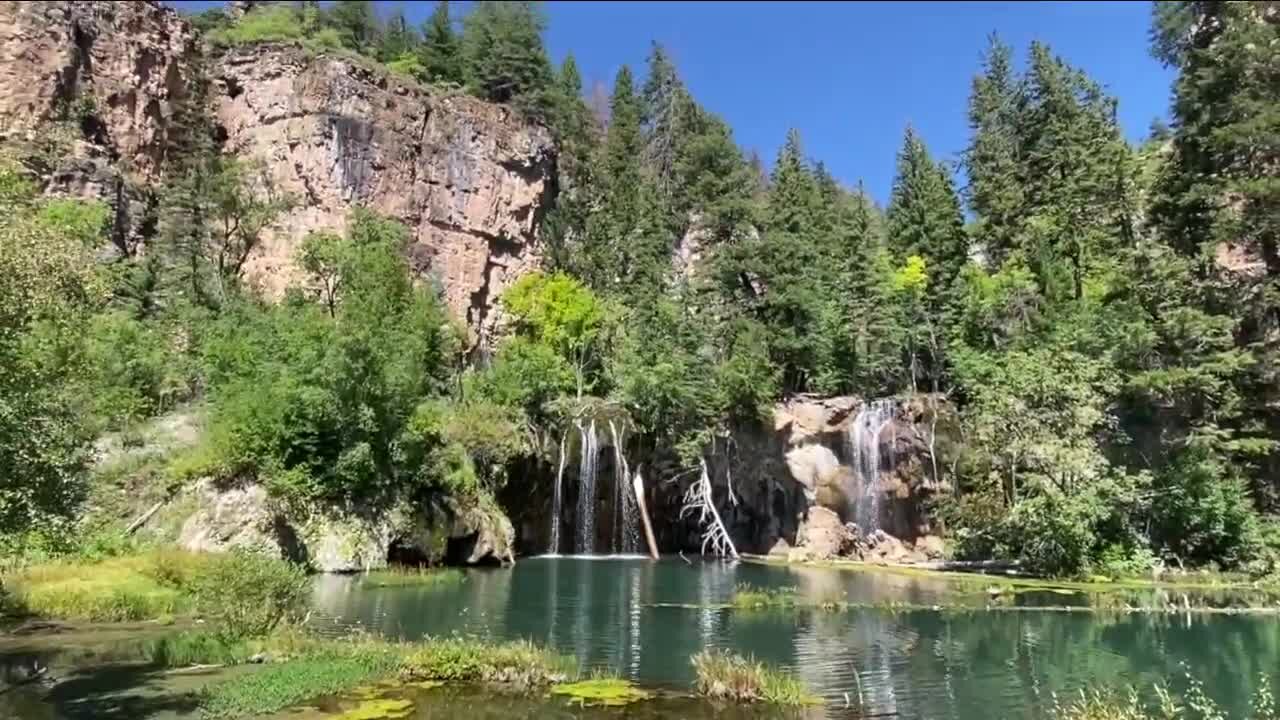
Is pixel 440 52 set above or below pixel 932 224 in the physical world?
above

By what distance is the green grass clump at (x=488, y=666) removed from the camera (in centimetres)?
1550

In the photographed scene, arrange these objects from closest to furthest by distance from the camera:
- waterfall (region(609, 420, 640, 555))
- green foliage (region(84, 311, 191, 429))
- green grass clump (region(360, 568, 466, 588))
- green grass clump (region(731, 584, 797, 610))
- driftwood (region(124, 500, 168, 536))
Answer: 1. green grass clump (region(731, 584, 797, 610))
2. green grass clump (region(360, 568, 466, 588))
3. driftwood (region(124, 500, 168, 536))
4. green foliage (region(84, 311, 191, 429))
5. waterfall (region(609, 420, 640, 555))

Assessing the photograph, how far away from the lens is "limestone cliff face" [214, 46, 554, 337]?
59.5 m

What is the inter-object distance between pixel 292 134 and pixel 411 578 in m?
38.8

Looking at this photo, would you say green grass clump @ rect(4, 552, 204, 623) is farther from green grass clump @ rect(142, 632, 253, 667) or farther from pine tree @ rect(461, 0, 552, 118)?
pine tree @ rect(461, 0, 552, 118)

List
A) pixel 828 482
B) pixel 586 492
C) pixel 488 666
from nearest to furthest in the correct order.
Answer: pixel 488 666 < pixel 586 492 < pixel 828 482

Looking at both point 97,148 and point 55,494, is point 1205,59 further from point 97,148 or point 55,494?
point 97,148

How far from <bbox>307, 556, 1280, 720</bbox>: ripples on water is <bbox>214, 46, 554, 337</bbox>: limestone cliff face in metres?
33.3

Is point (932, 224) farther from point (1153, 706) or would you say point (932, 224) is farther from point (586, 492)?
point (1153, 706)

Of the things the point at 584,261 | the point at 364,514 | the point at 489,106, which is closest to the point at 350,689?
the point at 364,514

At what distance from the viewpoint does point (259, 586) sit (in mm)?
18125

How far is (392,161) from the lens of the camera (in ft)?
202

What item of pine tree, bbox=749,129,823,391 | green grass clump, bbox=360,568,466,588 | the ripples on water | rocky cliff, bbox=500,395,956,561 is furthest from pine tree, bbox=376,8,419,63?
the ripples on water

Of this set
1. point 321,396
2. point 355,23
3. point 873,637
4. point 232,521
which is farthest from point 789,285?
point 355,23
